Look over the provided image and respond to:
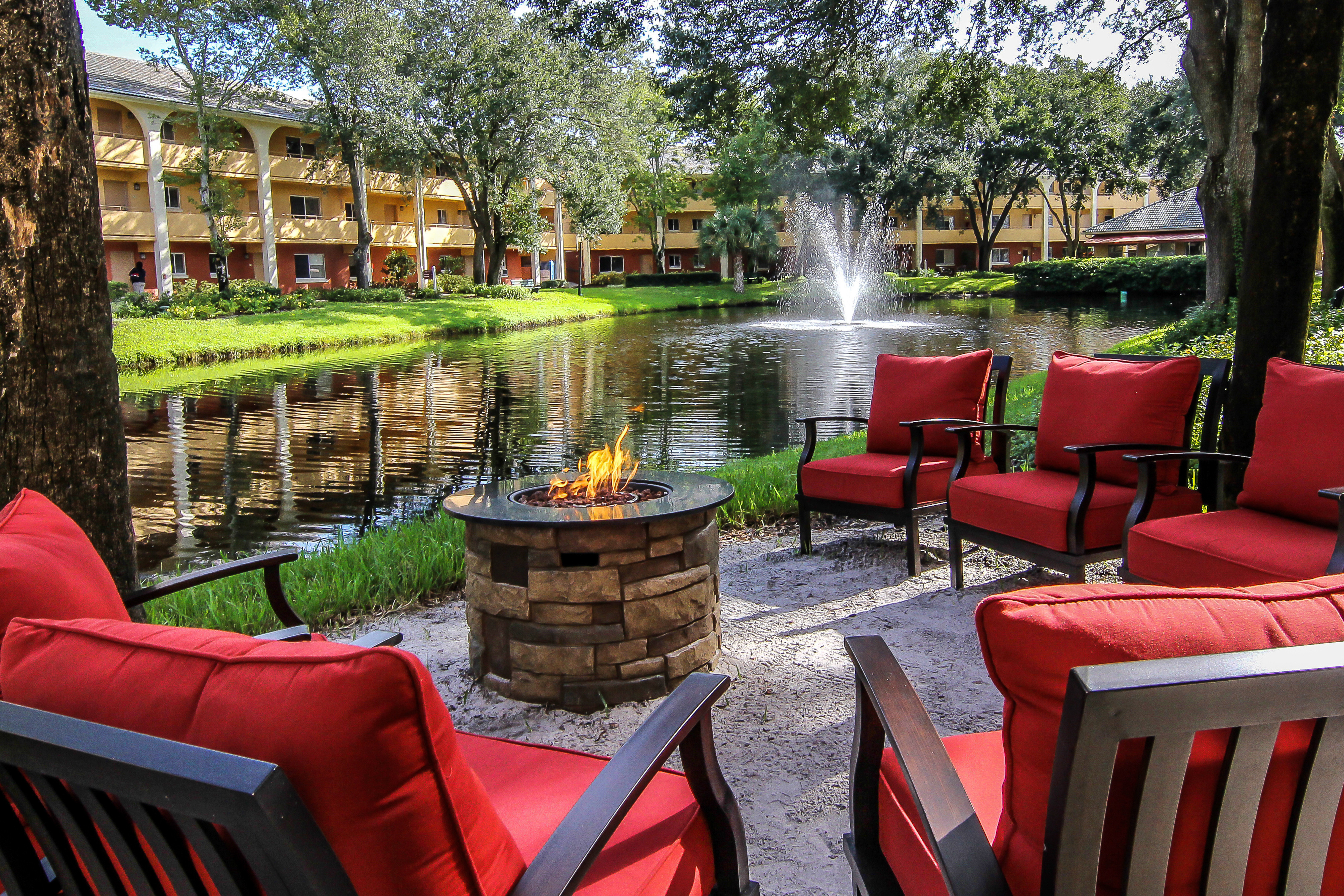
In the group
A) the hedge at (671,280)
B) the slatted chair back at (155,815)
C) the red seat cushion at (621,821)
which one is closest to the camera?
the slatted chair back at (155,815)

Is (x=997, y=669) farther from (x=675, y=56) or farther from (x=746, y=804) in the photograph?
(x=675, y=56)

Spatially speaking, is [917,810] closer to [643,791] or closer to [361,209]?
[643,791]

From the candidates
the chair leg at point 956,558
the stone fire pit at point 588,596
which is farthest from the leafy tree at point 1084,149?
the stone fire pit at point 588,596

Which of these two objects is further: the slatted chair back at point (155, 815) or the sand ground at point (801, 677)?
the sand ground at point (801, 677)

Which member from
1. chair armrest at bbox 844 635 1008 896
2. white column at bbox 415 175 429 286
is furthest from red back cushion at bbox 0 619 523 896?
white column at bbox 415 175 429 286

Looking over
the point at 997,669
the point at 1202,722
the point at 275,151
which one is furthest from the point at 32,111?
the point at 275,151

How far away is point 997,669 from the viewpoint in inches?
48.7

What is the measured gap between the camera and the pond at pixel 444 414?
7641 millimetres

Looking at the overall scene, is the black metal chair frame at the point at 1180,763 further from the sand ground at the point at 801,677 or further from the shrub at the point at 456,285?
the shrub at the point at 456,285

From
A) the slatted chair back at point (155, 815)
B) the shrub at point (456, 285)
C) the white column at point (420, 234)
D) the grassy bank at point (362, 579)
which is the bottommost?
the grassy bank at point (362, 579)

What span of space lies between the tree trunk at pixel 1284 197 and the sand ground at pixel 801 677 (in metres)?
1.24

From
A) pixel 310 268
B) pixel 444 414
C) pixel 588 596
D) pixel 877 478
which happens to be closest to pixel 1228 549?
pixel 877 478

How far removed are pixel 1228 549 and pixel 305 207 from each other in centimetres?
3915

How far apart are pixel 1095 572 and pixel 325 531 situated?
5177 millimetres
